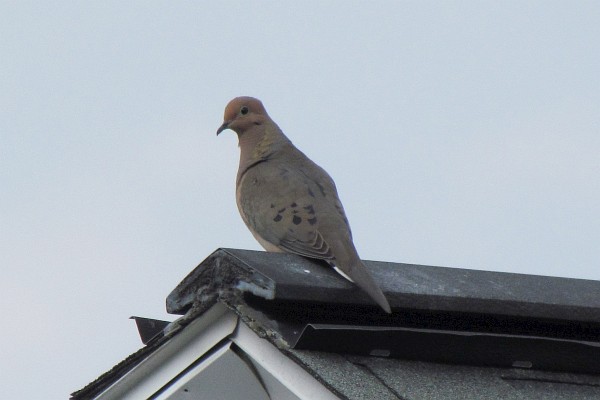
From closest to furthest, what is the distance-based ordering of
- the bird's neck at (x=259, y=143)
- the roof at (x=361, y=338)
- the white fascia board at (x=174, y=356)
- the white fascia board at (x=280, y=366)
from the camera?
the white fascia board at (x=280, y=366)
the roof at (x=361, y=338)
the white fascia board at (x=174, y=356)
the bird's neck at (x=259, y=143)

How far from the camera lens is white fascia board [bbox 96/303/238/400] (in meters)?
2.97

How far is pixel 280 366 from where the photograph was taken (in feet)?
9.25

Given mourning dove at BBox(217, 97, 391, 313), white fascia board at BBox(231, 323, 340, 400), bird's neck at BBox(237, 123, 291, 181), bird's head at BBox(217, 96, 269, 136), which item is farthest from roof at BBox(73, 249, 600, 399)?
bird's head at BBox(217, 96, 269, 136)

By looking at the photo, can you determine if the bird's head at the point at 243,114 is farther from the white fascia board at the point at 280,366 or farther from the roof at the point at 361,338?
the white fascia board at the point at 280,366

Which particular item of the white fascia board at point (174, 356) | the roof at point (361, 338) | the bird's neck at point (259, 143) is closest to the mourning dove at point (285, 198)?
the bird's neck at point (259, 143)

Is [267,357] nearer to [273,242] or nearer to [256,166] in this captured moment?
[273,242]

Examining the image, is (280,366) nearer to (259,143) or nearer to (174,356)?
(174,356)

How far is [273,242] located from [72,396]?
6.17 feet

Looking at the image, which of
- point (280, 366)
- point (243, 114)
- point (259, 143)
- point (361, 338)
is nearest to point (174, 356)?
point (280, 366)

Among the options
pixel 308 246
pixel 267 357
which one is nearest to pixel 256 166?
pixel 308 246

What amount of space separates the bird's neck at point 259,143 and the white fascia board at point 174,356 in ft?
9.21

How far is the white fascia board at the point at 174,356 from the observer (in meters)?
2.97

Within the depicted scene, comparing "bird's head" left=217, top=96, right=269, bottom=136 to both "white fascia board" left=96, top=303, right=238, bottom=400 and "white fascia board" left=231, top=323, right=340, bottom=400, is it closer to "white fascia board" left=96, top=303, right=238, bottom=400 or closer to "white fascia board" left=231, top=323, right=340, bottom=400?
"white fascia board" left=96, top=303, right=238, bottom=400

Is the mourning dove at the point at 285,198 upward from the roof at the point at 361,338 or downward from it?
upward
